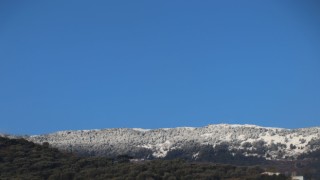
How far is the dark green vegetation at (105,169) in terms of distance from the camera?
147 feet

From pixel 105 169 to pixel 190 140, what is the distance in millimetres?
56440

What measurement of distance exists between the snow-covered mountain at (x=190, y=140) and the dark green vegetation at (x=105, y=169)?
1558 inches

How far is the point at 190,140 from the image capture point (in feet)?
339

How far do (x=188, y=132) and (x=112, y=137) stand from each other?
1125 cm

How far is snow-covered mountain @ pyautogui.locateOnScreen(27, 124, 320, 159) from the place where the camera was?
→ 304 ft

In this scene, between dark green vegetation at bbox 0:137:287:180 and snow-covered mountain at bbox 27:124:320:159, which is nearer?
dark green vegetation at bbox 0:137:287:180

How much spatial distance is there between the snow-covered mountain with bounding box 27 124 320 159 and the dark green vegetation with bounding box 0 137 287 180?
130ft

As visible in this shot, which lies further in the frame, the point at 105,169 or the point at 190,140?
the point at 190,140

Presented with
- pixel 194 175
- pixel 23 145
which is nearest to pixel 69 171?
pixel 194 175

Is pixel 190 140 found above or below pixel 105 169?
above

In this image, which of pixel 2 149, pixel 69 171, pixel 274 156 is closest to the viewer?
pixel 69 171

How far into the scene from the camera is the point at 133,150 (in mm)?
98000

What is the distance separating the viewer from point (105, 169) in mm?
47438

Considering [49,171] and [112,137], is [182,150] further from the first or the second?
[49,171]
